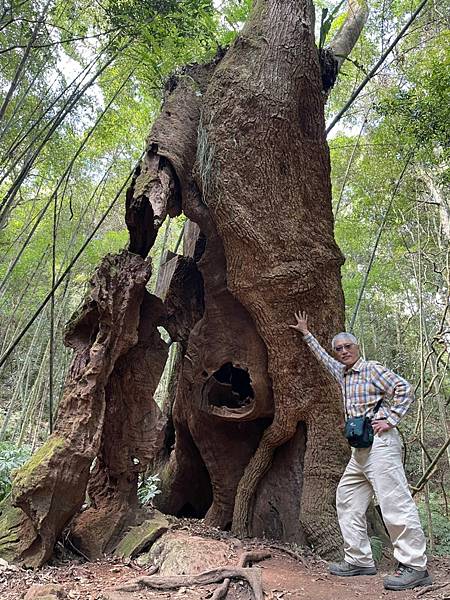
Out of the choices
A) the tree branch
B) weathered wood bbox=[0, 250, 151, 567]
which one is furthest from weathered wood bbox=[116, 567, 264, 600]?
the tree branch

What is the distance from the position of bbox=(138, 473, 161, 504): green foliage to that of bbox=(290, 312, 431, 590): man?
9.74 ft

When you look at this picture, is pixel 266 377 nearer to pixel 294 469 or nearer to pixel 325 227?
pixel 294 469

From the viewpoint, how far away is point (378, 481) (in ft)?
11.2

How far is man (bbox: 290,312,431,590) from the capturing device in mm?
3260

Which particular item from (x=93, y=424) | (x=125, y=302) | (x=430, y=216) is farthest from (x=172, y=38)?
(x=430, y=216)

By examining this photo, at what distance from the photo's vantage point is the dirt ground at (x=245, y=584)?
3081 mm

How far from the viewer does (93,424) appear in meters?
4.29

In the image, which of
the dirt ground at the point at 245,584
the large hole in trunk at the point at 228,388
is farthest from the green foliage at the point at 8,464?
the large hole in trunk at the point at 228,388

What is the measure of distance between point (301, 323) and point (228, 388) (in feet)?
5.06

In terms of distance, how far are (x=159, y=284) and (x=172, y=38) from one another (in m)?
2.99

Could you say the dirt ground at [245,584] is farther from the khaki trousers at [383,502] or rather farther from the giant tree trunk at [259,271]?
the giant tree trunk at [259,271]

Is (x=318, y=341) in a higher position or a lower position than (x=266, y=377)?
higher

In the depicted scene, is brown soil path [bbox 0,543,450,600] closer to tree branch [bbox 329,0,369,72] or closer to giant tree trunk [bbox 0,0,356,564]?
giant tree trunk [bbox 0,0,356,564]

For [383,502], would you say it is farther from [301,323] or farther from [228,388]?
[228,388]
